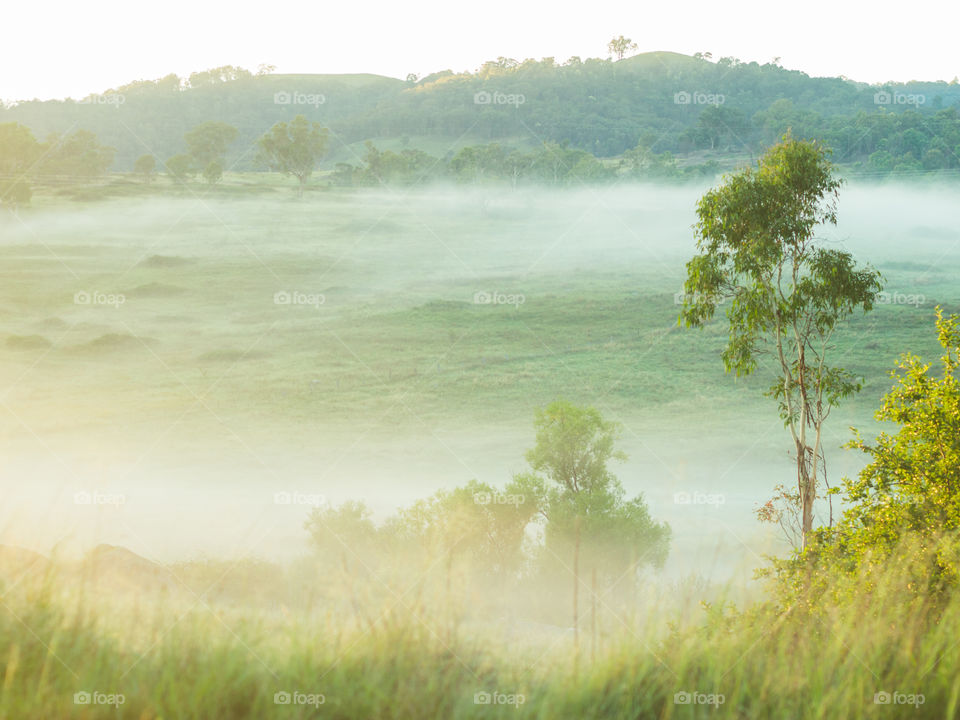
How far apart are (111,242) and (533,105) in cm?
Answer: 10252

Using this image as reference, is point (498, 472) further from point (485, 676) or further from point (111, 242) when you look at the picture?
point (111, 242)

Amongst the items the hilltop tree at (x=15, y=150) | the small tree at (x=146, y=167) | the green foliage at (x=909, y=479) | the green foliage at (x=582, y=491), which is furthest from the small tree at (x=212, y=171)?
the green foliage at (x=909, y=479)

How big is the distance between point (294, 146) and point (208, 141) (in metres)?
15.9

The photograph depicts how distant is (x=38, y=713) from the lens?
4.12 metres

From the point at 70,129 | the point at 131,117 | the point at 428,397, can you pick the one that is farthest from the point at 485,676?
the point at 131,117

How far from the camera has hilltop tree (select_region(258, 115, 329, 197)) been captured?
11000 centimetres

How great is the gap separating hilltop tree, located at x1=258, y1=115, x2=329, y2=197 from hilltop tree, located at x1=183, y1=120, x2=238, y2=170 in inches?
347

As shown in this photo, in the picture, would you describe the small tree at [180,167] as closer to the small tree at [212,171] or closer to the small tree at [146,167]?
the small tree at [146,167]

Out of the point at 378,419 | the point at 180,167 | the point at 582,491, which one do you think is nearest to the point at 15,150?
the point at 180,167

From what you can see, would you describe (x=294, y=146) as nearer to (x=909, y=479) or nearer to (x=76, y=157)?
(x=76, y=157)

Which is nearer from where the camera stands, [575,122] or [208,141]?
[208,141]

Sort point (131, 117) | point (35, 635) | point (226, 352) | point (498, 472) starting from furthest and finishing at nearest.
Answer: point (131, 117) < point (226, 352) < point (498, 472) < point (35, 635)

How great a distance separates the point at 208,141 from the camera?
11969 cm

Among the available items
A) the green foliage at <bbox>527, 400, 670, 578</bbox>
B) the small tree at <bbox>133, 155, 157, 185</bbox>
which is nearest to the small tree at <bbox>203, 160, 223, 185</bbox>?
the small tree at <bbox>133, 155, 157, 185</bbox>
